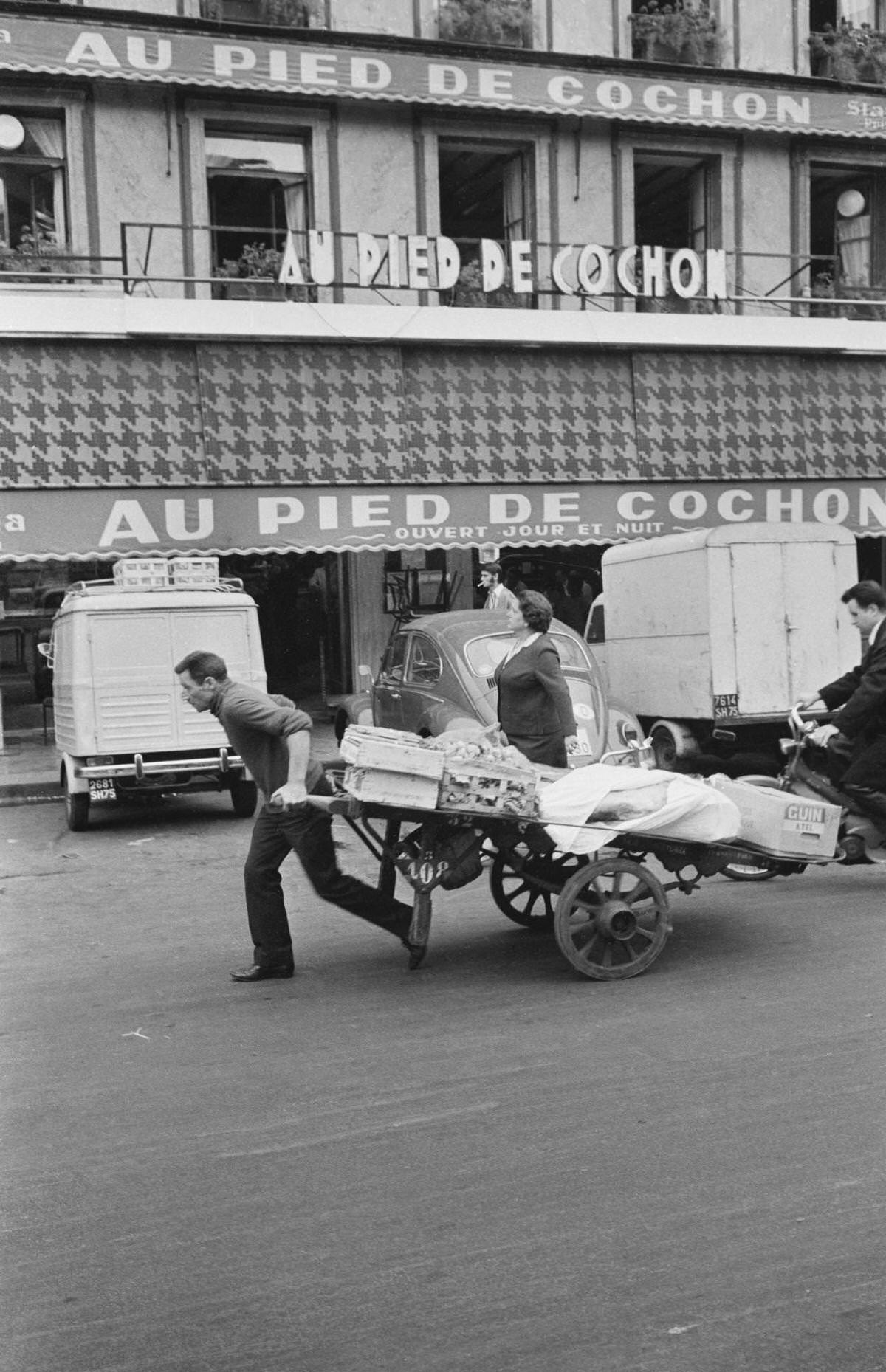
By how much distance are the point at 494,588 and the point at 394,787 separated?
11153 mm

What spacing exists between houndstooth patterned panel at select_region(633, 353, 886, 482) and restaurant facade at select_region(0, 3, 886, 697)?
0.04m

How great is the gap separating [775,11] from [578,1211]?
20066 mm

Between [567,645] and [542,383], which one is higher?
[542,383]

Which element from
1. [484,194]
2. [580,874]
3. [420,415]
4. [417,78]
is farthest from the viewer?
[484,194]

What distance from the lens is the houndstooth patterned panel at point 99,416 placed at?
595 inches

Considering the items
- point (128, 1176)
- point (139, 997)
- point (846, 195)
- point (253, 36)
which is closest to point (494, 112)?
point (253, 36)

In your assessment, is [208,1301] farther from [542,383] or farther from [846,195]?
[846,195]

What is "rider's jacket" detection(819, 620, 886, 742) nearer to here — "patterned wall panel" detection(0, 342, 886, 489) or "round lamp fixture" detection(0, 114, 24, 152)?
"patterned wall panel" detection(0, 342, 886, 489)

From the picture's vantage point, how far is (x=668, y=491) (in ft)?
57.8

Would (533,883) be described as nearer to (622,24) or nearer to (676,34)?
(622,24)

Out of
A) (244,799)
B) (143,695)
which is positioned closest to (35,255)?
(143,695)

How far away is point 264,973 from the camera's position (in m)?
6.21

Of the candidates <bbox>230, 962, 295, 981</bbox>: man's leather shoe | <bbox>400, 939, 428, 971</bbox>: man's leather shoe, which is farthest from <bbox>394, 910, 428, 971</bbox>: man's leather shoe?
<bbox>230, 962, 295, 981</bbox>: man's leather shoe

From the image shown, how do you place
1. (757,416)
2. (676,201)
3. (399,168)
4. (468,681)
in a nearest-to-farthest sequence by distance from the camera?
1. (468,681)
2. (399,168)
3. (757,416)
4. (676,201)
